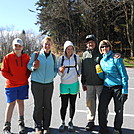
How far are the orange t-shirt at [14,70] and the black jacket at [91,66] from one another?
52.7 inches

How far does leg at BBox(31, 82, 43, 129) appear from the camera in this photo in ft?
9.91

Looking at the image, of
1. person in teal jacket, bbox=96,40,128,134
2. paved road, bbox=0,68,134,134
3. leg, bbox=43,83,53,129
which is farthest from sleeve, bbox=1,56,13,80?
person in teal jacket, bbox=96,40,128,134

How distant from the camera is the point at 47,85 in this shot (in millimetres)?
3070

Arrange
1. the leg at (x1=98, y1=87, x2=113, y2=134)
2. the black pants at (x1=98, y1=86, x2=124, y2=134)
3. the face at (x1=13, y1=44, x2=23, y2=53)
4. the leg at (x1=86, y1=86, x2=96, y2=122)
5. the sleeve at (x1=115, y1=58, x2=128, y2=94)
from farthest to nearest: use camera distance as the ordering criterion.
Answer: the leg at (x1=86, y1=86, x2=96, y2=122)
the face at (x1=13, y1=44, x2=23, y2=53)
the leg at (x1=98, y1=87, x2=113, y2=134)
the black pants at (x1=98, y1=86, x2=124, y2=134)
the sleeve at (x1=115, y1=58, x2=128, y2=94)

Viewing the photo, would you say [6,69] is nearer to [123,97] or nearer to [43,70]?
[43,70]

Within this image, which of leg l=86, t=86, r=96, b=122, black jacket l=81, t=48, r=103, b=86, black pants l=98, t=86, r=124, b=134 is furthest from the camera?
leg l=86, t=86, r=96, b=122

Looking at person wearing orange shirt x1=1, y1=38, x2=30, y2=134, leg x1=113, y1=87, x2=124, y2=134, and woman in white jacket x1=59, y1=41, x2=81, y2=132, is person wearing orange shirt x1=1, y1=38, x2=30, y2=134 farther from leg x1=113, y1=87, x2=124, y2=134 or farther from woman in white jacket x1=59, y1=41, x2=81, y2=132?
leg x1=113, y1=87, x2=124, y2=134

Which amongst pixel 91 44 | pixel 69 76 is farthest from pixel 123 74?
pixel 69 76

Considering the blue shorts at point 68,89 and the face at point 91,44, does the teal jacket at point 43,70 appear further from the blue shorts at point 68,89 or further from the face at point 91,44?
the face at point 91,44

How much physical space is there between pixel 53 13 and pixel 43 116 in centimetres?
2380

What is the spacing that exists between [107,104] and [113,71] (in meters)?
0.69

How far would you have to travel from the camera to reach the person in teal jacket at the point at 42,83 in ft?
9.91

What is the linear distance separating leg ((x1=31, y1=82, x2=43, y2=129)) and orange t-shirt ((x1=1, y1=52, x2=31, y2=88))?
311 mm

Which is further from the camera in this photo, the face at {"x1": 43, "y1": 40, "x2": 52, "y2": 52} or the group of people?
the face at {"x1": 43, "y1": 40, "x2": 52, "y2": 52}
